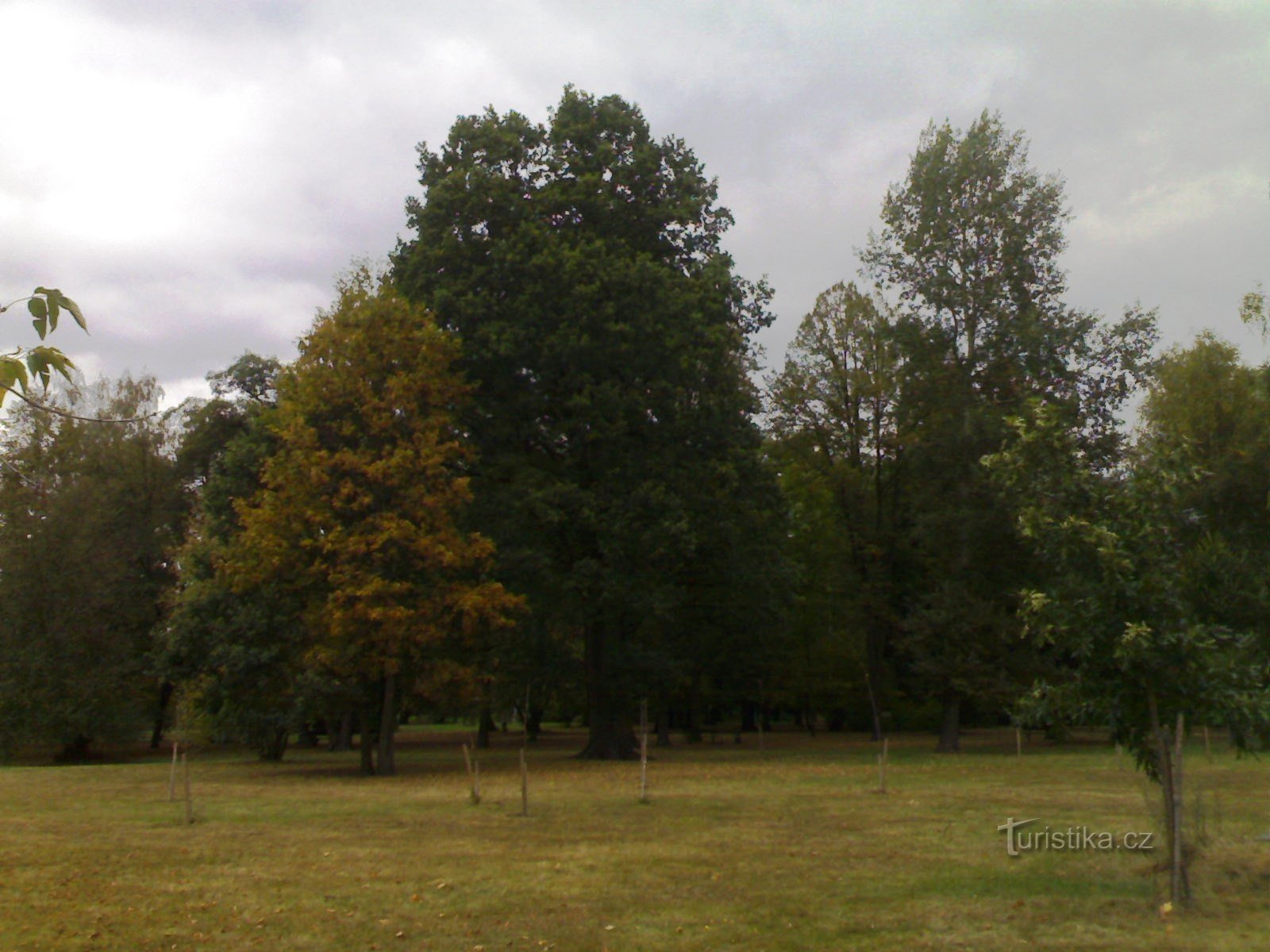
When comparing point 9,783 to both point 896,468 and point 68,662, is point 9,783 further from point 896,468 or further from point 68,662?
point 896,468

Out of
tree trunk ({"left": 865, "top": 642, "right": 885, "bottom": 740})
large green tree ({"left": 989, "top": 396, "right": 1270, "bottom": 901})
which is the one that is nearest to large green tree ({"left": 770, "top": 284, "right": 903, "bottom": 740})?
tree trunk ({"left": 865, "top": 642, "right": 885, "bottom": 740})

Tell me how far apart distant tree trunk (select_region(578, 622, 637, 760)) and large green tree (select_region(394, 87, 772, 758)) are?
0.06 meters

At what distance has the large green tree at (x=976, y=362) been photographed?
37.8 meters

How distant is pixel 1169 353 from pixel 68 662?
1726 inches

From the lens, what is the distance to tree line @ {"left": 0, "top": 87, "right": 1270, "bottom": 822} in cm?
3023

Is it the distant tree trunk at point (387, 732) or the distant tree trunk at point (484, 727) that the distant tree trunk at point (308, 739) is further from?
the distant tree trunk at point (387, 732)

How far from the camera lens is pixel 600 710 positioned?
35.6 m

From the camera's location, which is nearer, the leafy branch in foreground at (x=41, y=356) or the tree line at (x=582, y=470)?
the leafy branch in foreground at (x=41, y=356)

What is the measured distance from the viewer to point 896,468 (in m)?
47.1

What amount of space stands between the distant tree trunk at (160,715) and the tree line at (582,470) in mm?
4299

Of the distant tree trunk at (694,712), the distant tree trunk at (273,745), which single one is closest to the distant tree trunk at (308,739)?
the distant tree trunk at (273,745)

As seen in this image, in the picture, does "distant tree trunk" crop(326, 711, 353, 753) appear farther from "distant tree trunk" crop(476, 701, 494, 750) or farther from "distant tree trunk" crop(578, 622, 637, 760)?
"distant tree trunk" crop(578, 622, 637, 760)

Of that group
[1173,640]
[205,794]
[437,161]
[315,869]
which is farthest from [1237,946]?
[437,161]

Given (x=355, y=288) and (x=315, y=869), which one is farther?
(x=355, y=288)
